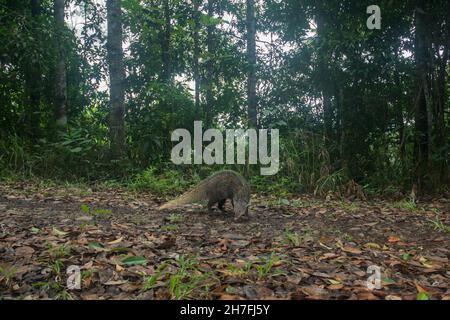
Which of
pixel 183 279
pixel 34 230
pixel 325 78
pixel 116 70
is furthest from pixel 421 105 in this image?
pixel 34 230

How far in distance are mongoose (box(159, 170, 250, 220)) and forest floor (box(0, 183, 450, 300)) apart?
0.54ft

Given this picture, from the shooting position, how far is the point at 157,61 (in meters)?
11.2

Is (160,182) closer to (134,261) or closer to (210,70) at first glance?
(134,261)

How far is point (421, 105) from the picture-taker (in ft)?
24.1

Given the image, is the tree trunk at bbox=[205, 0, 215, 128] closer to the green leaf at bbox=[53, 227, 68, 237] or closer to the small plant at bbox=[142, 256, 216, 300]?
the green leaf at bbox=[53, 227, 68, 237]

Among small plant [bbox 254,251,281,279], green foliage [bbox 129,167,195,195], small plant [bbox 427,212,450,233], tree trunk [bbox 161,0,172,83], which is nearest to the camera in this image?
small plant [bbox 254,251,281,279]

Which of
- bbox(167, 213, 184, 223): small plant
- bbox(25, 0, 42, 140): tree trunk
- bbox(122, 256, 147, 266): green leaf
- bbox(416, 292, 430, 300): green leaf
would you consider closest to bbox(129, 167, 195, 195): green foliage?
bbox(167, 213, 184, 223): small plant

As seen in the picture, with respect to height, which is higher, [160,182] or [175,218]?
[160,182]

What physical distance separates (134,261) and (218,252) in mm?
733

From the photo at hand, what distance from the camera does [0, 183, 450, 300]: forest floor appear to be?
2.64 metres

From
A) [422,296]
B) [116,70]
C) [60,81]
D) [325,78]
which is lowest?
[422,296]
